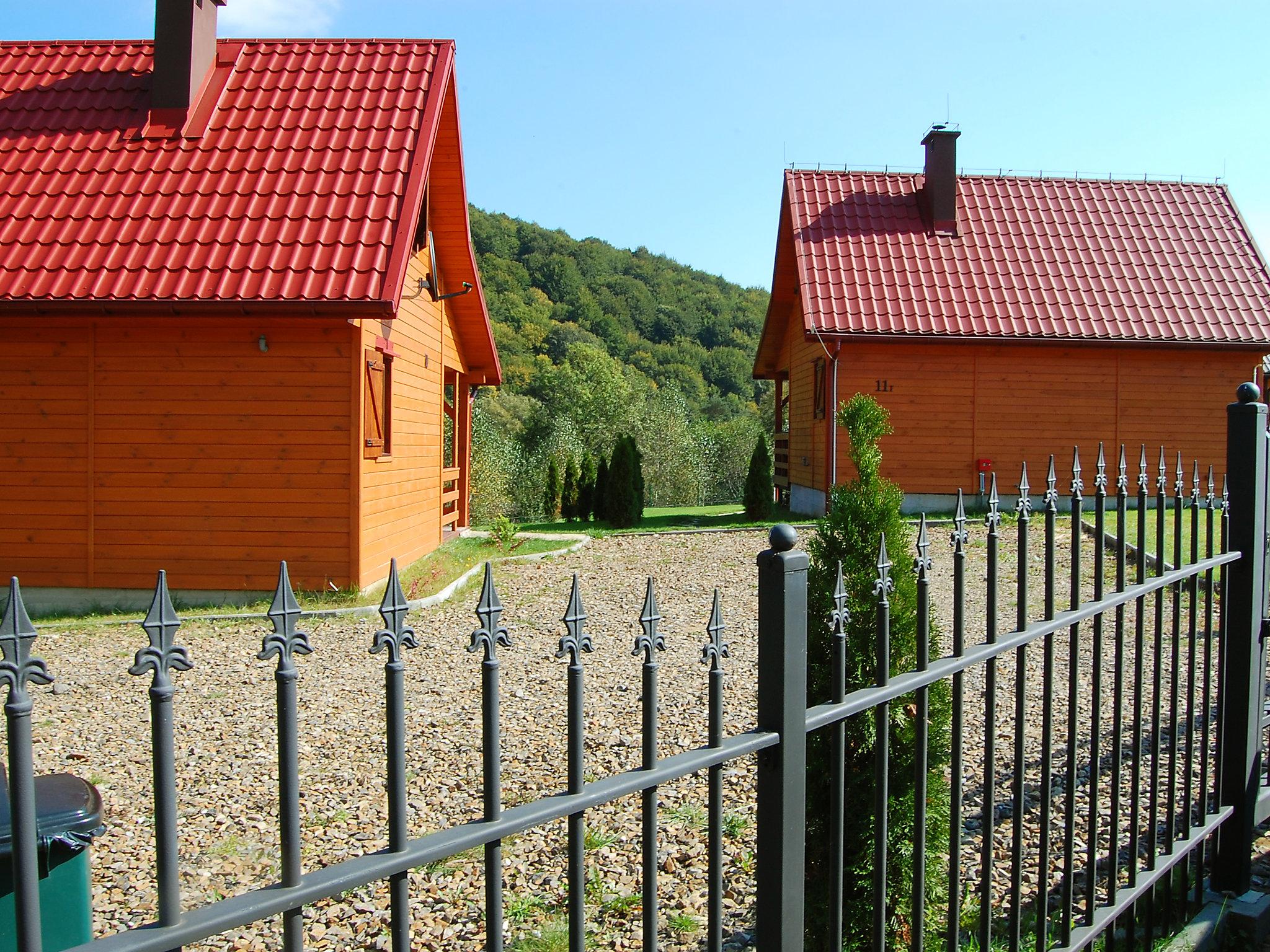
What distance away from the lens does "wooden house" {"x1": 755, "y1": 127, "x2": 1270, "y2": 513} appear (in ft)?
54.5

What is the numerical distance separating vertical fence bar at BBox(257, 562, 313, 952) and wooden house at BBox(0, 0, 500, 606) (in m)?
8.33

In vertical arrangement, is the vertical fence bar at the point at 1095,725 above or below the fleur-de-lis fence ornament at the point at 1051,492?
below

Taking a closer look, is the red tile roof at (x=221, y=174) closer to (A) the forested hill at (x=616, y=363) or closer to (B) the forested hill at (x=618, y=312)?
(A) the forested hill at (x=616, y=363)

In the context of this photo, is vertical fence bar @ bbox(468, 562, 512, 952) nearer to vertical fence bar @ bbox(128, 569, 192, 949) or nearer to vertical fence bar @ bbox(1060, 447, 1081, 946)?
vertical fence bar @ bbox(128, 569, 192, 949)

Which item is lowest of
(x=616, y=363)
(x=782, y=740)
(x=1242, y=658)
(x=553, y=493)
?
(x=553, y=493)

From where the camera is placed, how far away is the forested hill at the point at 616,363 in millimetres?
41375

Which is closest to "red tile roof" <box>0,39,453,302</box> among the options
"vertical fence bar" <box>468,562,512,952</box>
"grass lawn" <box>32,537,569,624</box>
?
"grass lawn" <box>32,537,569,624</box>

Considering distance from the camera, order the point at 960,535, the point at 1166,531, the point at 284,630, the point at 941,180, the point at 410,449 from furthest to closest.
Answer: the point at 941,180 < the point at 1166,531 < the point at 410,449 < the point at 960,535 < the point at 284,630

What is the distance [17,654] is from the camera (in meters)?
1.13

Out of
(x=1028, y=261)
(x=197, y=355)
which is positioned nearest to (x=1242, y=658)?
(x=197, y=355)

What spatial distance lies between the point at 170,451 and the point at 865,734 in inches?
343

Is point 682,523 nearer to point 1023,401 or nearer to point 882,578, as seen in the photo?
point 1023,401

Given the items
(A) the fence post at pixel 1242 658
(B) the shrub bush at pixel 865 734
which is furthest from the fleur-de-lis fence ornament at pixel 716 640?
(A) the fence post at pixel 1242 658

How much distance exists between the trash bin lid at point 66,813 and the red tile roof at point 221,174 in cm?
741
